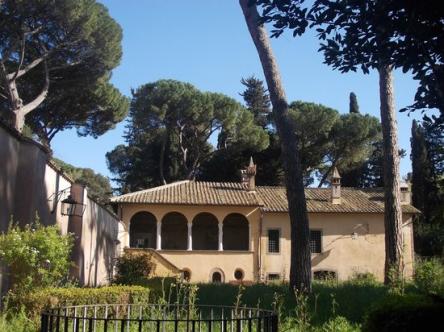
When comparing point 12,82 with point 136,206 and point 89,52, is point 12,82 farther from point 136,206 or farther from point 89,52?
point 136,206

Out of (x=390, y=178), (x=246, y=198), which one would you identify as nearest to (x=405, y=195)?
(x=246, y=198)

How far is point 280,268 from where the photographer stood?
31859 mm

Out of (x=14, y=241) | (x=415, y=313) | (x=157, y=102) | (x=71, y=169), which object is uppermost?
(x=157, y=102)

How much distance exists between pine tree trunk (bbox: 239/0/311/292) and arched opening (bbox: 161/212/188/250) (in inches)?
863

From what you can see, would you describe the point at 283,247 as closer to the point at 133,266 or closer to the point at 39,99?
the point at 133,266

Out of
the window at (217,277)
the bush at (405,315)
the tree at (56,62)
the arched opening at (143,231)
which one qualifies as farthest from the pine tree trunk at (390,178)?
the arched opening at (143,231)

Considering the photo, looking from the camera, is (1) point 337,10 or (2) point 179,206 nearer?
(1) point 337,10

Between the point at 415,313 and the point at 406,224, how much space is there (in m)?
29.5

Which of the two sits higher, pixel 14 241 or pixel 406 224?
pixel 406 224

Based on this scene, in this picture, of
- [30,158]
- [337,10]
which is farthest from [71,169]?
[337,10]

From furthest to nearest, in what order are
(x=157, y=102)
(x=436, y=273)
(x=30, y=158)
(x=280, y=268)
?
(x=157, y=102), (x=280, y=268), (x=436, y=273), (x=30, y=158)

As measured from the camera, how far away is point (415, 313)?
4.48 metres

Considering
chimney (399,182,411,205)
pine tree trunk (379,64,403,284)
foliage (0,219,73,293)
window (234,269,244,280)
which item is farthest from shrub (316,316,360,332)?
chimney (399,182,411,205)

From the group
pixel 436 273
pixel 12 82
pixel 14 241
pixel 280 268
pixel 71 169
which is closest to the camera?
pixel 14 241
